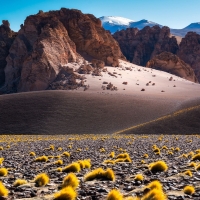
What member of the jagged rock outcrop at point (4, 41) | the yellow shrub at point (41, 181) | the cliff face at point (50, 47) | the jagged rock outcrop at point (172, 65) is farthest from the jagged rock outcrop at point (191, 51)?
the yellow shrub at point (41, 181)

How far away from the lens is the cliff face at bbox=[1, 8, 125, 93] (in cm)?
9450

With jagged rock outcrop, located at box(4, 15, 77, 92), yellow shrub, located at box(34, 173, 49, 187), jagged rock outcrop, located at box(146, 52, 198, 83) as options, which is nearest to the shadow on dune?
jagged rock outcrop, located at box(4, 15, 77, 92)

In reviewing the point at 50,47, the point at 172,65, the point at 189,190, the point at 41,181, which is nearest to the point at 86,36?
the point at 50,47

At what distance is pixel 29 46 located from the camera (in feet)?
349

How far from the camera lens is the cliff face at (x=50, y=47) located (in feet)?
310

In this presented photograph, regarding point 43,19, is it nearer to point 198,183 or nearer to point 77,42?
point 77,42

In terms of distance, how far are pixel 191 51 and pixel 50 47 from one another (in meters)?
90.0

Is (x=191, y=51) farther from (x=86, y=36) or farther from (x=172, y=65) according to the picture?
(x=86, y=36)

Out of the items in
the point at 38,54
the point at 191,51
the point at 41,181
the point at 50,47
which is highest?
the point at 191,51

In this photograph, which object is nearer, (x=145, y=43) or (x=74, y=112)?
(x=74, y=112)

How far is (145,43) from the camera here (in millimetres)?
178000

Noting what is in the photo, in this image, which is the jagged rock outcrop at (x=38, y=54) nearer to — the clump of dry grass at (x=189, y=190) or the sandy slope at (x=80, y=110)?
the sandy slope at (x=80, y=110)

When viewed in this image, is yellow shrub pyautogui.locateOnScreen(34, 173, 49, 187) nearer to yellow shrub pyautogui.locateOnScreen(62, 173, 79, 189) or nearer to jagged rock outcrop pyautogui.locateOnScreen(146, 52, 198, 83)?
yellow shrub pyautogui.locateOnScreen(62, 173, 79, 189)

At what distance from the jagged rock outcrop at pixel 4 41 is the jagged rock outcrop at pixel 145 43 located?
75714 millimetres
